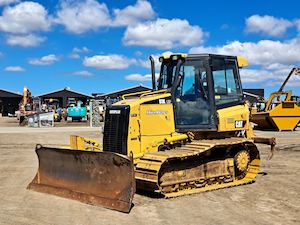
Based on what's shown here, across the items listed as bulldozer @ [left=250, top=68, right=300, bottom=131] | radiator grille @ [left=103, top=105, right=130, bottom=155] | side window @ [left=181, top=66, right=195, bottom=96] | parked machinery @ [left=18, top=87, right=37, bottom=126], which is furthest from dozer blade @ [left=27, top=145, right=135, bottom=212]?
parked machinery @ [left=18, top=87, right=37, bottom=126]

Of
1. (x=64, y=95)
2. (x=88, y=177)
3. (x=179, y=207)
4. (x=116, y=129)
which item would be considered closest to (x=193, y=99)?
(x=116, y=129)

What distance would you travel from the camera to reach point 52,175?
9.12m

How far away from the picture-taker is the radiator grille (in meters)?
8.77

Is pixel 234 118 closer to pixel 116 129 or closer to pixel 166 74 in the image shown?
pixel 166 74

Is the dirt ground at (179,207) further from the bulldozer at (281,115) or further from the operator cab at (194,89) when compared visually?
the bulldozer at (281,115)

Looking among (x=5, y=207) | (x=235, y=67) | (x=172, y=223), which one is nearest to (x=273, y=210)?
(x=172, y=223)

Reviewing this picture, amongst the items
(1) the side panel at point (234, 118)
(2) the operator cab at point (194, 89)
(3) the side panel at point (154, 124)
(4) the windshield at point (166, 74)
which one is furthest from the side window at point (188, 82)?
(1) the side panel at point (234, 118)

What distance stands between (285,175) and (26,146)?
1214cm

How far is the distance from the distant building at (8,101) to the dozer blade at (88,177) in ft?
207

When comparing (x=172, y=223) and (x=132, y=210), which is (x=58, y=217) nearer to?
(x=132, y=210)

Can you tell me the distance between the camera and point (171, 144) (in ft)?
29.9

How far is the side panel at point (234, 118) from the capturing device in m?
9.73

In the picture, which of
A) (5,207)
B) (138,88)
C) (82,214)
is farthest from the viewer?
(138,88)

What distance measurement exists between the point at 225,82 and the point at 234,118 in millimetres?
868
